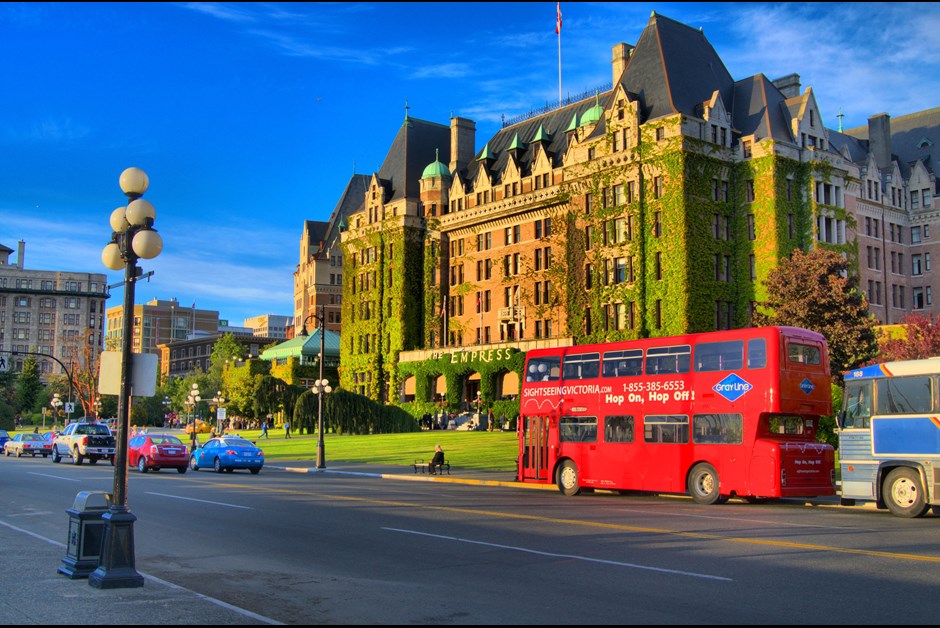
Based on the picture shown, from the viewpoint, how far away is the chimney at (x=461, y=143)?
84.6 meters

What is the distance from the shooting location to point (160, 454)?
3684 cm

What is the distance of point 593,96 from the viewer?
75.9 metres

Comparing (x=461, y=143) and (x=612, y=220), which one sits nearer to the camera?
(x=612, y=220)

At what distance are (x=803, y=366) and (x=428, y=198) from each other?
60.7 meters

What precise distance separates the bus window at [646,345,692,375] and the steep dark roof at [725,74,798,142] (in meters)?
39.5

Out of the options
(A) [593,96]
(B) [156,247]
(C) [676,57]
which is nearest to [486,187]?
(A) [593,96]

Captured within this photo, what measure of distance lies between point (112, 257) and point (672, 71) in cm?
5650

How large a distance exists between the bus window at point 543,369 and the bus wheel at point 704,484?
6.07 meters

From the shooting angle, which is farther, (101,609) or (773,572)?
(773,572)

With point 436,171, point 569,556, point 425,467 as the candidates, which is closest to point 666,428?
point 569,556

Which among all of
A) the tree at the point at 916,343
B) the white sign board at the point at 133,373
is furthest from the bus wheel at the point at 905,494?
the tree at the point at 916,343

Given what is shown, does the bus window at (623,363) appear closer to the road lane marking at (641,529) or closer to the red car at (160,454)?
the road lane marking at (641,529)

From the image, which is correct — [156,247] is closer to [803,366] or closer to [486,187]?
[803,366]

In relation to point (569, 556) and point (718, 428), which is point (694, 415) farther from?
point (569, 556)
